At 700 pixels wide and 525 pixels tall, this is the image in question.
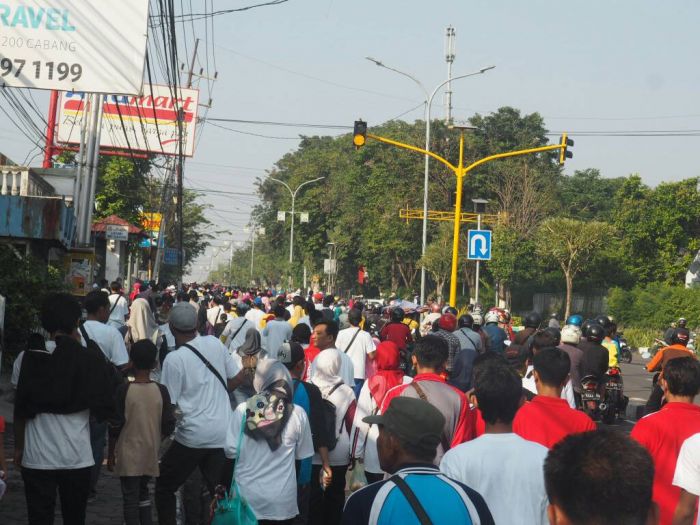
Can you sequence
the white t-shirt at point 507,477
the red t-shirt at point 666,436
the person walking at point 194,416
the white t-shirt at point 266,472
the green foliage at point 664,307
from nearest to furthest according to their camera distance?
the white t-shirt at point 507,477 → the red t-shirt at point 666,436 → the white t-shirt at point 266,472 → the person walking at point 194,416 → the green foliage at point 664,307

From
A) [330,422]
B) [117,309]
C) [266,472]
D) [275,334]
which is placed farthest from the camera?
[117,309]

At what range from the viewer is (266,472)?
6.33m

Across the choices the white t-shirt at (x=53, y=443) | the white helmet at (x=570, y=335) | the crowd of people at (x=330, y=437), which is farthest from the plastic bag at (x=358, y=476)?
the white helmet at (x=570, y=335)

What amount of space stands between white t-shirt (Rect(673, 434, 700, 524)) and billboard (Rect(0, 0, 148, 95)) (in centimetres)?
927

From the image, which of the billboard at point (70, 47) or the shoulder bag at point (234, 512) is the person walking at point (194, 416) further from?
the billboard at point (70, 47)

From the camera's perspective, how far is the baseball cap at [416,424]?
3.87 meters

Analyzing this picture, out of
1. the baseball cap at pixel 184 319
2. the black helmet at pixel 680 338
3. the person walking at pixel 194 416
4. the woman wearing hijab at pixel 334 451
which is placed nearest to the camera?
the person walking at pixel 194 416

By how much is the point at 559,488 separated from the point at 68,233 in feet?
56.5

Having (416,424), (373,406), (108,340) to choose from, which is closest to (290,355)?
(373,406)

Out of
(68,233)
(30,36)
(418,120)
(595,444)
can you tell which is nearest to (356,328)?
(30,36)

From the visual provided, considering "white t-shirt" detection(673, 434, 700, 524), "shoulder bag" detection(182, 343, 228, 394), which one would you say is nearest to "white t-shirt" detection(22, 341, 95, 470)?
"shoulder bag" detection(182, 343, 228, 394)

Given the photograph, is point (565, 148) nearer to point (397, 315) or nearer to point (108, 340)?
point (397, 315)

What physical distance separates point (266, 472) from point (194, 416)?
134cm

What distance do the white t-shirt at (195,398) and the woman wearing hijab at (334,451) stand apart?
840 mm
